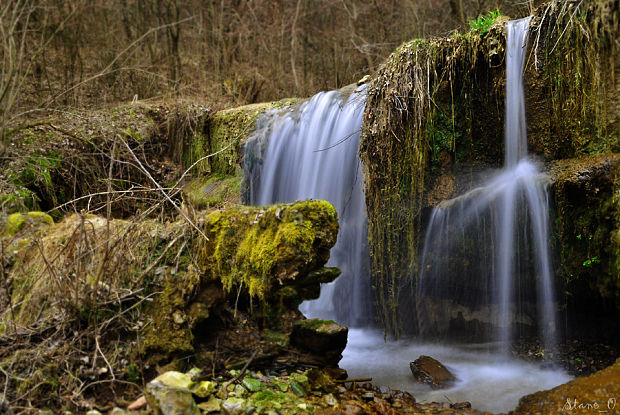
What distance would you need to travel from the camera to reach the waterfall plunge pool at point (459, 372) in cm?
365

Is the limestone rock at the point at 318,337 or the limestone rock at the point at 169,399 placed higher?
the limestone rock at the point at 318,337

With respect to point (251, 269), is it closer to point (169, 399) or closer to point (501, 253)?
point (169, 399)

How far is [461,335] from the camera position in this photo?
4.86 m

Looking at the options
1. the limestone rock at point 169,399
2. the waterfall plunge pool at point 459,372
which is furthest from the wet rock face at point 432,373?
the limestone rock at point 169,399

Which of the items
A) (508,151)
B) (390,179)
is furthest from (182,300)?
(508,151)

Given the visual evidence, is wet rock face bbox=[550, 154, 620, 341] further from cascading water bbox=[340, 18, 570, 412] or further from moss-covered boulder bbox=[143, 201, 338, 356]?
moss-covered boulder bbox=[143, 201, 338, 356]

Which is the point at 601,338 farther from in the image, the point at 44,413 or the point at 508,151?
the point at 44,413

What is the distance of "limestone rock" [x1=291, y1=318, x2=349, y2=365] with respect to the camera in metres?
3.61

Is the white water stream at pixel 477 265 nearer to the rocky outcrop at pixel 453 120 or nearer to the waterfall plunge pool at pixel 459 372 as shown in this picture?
the waterfall plunge pool at pixel 459 372

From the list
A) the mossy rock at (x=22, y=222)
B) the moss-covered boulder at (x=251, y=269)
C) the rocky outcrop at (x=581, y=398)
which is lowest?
the rocky outcrop at (x=581, y=398)

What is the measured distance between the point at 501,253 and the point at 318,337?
215cm

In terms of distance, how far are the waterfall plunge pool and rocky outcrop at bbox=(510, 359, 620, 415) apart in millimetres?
231

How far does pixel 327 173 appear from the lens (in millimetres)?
6316

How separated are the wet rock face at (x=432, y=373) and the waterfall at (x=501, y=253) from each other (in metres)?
0.86
